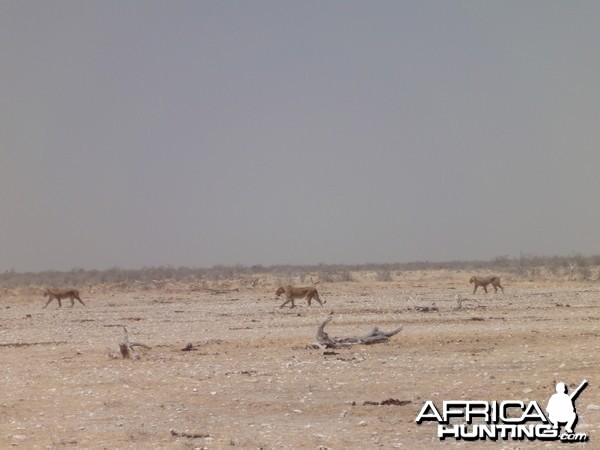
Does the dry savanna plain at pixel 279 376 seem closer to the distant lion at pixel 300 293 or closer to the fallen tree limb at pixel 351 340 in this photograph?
the fallen tree limb at pixel 351 340

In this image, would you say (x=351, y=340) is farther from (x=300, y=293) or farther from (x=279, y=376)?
(x=300, y=293)

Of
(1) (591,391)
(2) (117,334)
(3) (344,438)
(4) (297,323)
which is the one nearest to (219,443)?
(3) (344,438)

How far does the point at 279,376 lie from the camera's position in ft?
47.5

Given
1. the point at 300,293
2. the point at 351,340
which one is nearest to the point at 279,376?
the point at 351,340

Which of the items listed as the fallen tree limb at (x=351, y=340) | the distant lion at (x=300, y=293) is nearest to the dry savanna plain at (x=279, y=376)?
the fallen tree limb at (x=351, y=340)

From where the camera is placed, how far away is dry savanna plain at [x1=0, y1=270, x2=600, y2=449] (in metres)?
→ 10.1

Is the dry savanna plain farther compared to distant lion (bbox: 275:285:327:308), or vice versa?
distant lion (bbox: 275:285:327:308)

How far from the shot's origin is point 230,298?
138 feet

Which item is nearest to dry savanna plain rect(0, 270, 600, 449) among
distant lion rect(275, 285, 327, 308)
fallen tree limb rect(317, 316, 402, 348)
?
fallen tree limb rect(317, 316, 402, 348)

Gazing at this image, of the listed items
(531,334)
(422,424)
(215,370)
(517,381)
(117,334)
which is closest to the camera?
(422,424)

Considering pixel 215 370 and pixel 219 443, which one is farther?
pixel 215 370

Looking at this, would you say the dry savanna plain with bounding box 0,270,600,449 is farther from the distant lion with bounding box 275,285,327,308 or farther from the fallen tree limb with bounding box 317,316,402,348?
the distant lion with bounding box 275,285,327,308

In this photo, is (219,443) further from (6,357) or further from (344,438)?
(6,357)

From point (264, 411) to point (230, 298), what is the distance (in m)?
30.8
